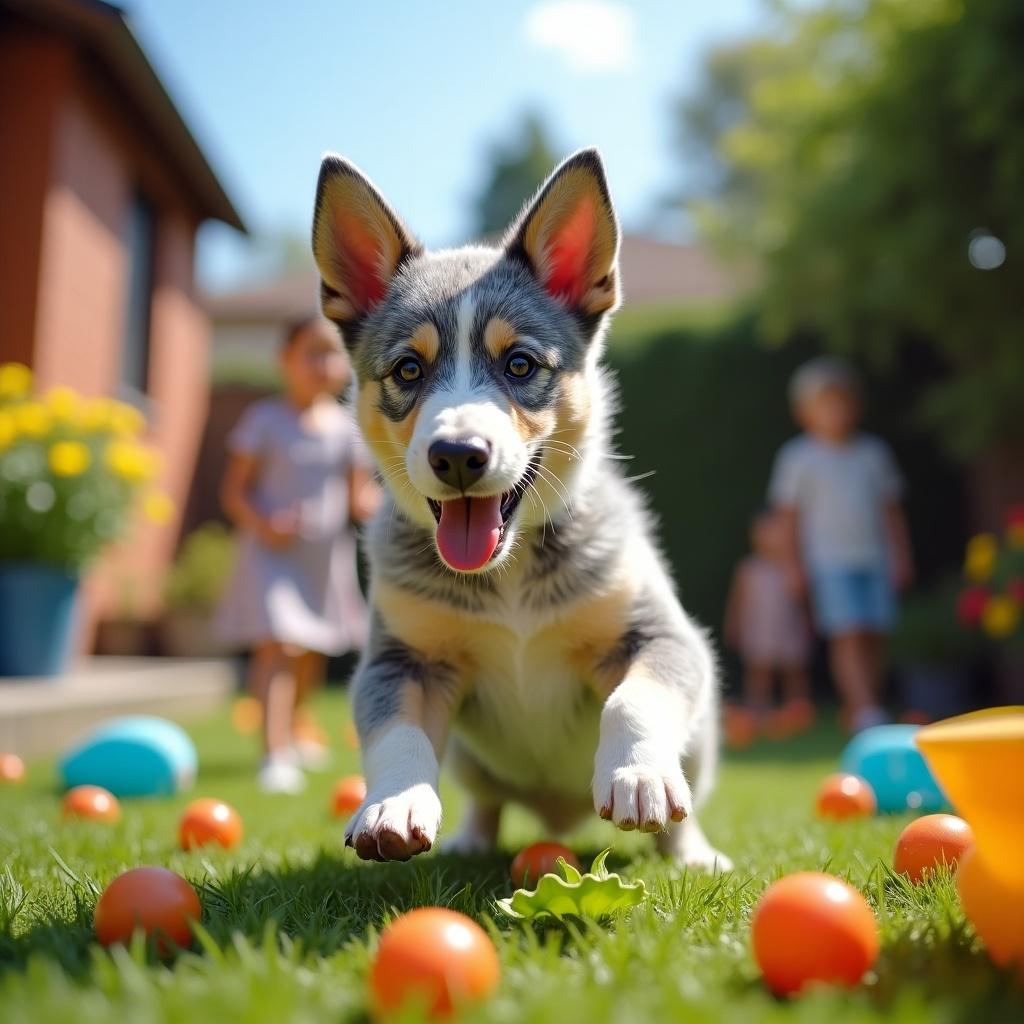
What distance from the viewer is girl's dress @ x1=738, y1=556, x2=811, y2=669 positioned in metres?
10.5

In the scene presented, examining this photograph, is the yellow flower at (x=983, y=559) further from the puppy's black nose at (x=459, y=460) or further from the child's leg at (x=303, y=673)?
the puppy's black nose at (x=459, y=460)

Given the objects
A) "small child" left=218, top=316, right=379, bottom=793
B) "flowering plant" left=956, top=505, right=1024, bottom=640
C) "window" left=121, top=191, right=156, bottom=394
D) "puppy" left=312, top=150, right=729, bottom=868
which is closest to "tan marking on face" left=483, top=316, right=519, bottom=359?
"puppy" left=312, top=150, right=729, bottom=868

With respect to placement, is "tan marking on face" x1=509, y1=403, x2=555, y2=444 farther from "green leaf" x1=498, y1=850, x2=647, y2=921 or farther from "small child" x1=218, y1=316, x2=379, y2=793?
"small child" x1=218, y1=316, x2=379, y2=793

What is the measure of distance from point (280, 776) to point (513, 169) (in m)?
47.8

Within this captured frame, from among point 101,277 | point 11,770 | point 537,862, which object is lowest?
point 11,770

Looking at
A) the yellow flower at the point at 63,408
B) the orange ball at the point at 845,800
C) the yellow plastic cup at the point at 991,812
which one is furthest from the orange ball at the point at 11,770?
the yellow plastic cup at the point at 991,812

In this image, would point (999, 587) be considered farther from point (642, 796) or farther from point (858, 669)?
point (642, 796)

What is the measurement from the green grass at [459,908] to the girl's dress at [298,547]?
8.26 feet

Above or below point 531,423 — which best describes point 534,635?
below

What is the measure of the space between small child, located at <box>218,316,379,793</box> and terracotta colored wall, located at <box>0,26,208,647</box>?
87.9 inches

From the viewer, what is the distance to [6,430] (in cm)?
721

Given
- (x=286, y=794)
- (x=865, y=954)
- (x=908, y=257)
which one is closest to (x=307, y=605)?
(x=286, y=794)

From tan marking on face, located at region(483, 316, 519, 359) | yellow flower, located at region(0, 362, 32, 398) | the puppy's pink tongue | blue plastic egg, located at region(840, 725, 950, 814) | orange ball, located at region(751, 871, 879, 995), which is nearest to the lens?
orange ball, located at region(751, 871, 879, 995)

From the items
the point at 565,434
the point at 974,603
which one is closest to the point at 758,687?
the point at 974,603
